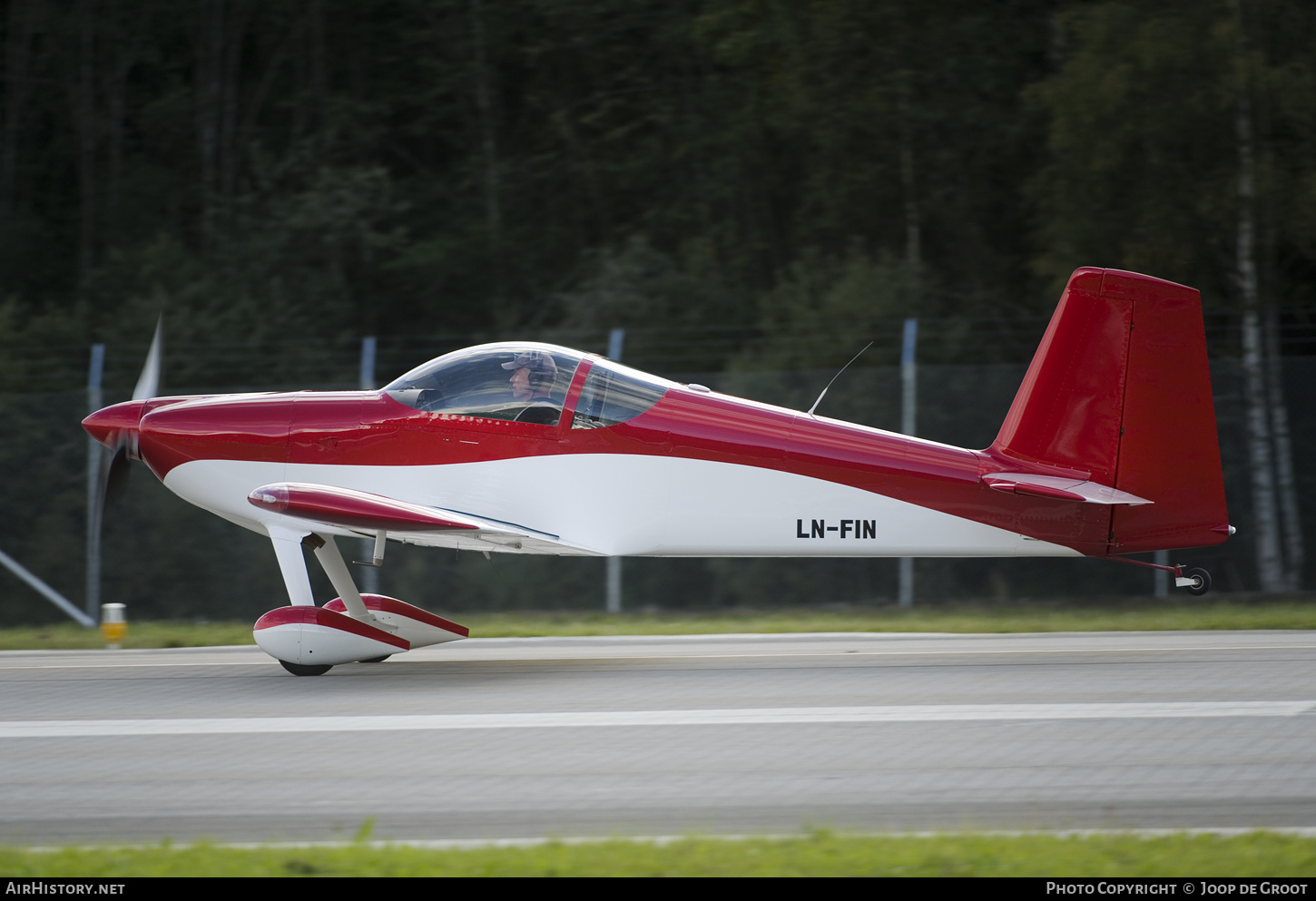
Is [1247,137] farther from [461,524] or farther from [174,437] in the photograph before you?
[174,437]

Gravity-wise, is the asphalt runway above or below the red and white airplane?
below

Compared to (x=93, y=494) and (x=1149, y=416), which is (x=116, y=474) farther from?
(x=1149, y=416)

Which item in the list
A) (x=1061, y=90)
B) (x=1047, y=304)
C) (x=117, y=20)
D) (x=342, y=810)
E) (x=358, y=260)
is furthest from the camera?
(x=117, y=20)

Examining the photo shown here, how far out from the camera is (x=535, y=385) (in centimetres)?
888

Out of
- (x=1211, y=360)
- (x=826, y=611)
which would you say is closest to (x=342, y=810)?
(x=826, y=611)

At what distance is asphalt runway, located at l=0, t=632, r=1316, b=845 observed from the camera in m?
5.21

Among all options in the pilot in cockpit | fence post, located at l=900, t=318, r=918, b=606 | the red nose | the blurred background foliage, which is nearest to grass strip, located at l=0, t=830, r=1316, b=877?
the pilot in cockpit

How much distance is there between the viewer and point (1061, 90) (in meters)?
15.6

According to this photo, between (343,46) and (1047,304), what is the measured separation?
14499mm

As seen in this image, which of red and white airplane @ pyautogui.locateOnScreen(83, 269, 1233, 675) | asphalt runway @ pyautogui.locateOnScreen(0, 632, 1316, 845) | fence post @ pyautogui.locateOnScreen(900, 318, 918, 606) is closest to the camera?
asphalt runway @ pyautogui.locateOnScreen(0, 632, 1316, 845)

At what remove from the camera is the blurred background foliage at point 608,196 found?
14.1m

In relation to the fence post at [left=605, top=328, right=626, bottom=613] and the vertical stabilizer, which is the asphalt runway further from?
the fence post at [left=605, top=328, right=626, bottom=613]

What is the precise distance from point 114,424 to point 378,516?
7.82 ft

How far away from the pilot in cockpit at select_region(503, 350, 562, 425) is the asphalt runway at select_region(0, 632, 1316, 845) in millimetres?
1781
